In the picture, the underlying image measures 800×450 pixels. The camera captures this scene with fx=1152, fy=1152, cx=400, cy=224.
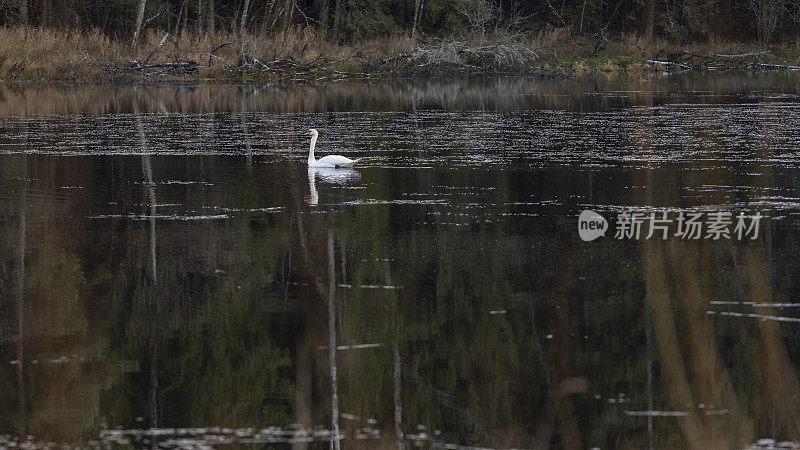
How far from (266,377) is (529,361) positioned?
1.57 metres

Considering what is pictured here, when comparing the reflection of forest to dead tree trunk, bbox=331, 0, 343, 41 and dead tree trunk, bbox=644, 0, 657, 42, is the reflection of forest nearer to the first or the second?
dead tree trunk, bbox=331, 0, 343, 41

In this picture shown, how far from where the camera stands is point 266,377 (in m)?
6.73

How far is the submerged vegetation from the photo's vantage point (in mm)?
40841

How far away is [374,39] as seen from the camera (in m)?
52.8

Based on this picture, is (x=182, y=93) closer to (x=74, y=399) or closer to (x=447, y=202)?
(x=447, y=202)

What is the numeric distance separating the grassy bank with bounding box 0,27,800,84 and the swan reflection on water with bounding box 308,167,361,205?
82.7 feet

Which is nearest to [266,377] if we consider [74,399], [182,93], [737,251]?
[74,399]

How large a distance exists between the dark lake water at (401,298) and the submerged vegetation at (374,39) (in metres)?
22.9

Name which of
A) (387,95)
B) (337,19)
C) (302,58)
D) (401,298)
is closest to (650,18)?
(337,19)

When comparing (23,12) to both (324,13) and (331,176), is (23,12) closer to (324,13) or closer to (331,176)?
(324,13)

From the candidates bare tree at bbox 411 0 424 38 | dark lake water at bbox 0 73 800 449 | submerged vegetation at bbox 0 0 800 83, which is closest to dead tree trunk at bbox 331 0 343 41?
submerged vegetation at bbox 0 0 800 83

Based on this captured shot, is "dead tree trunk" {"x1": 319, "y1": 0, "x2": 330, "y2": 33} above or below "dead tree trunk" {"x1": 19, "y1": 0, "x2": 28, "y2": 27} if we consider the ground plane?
above

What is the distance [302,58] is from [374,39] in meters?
10.2

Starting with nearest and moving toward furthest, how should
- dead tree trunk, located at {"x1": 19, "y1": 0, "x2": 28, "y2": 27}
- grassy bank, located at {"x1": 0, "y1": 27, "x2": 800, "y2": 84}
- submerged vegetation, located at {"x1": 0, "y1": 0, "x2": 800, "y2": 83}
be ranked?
grassy bank, located at {"x1": 0, "y1": 27, "x2": 800, "y2": 84}, submerged vegetation, located at {"x1": 0, "y1": 0, "x2": 800, "y2": 83}, dead tree trunk, located at {"x1": 19, "y1": 0, "x2": 28, "y2": 27}
